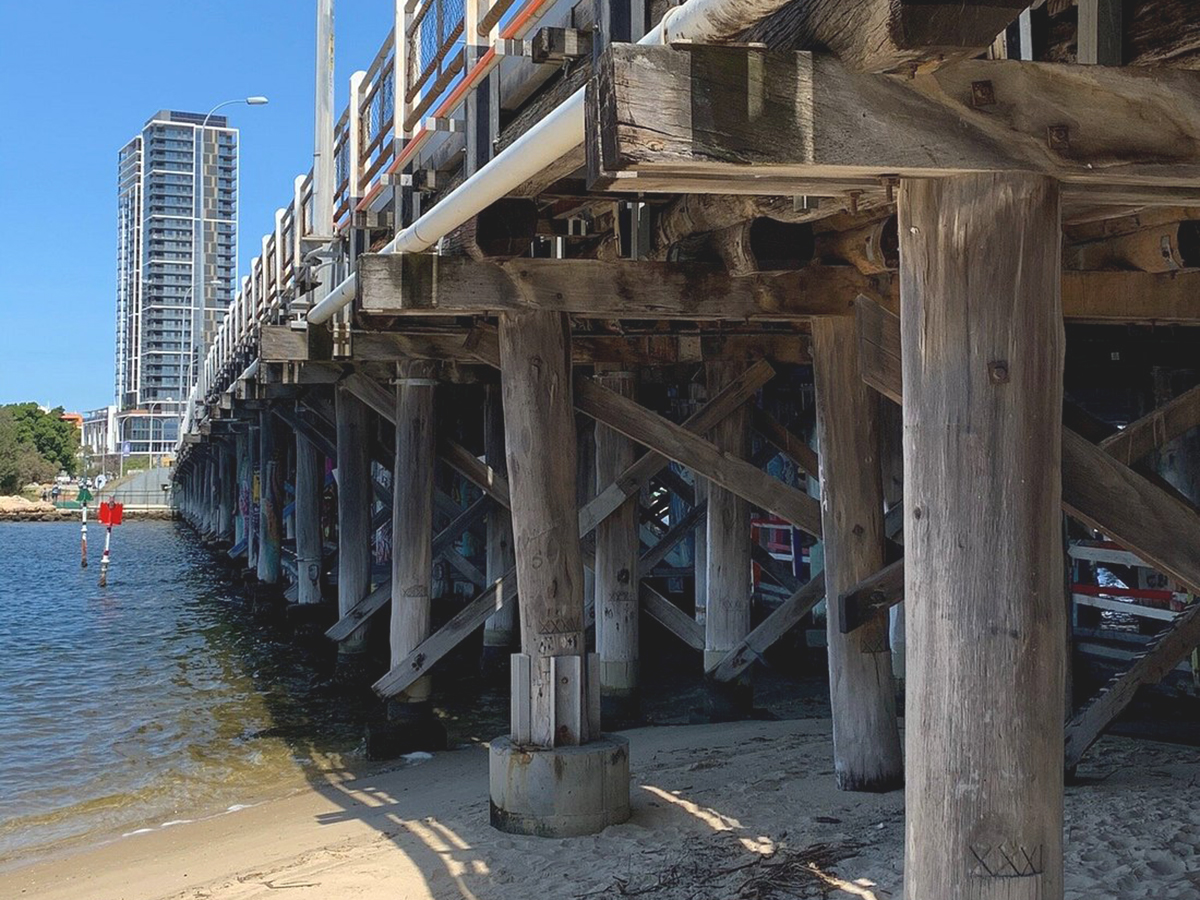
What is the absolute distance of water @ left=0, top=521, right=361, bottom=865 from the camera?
796 cm

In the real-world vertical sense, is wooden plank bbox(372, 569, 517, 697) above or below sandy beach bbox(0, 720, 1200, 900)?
above

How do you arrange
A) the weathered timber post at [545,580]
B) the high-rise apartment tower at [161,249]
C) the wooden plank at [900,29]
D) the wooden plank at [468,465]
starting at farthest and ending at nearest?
the high-rise apartment tower at [161,249]
the wooden plank at [468,465]
the weathered timber post at [545,580]
the wooden plank at [900,29]

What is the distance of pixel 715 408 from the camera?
776 cm

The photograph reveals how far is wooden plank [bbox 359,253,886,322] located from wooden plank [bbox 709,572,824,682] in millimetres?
2570

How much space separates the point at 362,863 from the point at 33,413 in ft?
299

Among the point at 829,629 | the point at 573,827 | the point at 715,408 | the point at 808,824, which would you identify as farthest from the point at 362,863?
the point at 715,408

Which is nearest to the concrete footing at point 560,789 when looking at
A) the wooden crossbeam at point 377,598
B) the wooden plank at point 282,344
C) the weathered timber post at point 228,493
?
the wooden plank at point 282,344

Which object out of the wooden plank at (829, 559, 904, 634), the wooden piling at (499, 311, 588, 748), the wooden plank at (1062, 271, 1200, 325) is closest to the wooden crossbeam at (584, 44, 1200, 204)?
the wooden plank at (1062, 271, 1200, 325)

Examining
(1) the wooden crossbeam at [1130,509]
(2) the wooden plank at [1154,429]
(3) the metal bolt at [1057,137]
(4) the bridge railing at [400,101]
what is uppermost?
(4) the bridge railing at [400,101]

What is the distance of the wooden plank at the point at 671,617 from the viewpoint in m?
→ 8.82

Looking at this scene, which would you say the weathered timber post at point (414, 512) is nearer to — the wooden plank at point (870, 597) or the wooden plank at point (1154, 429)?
the wooden plank at point (870, 597)

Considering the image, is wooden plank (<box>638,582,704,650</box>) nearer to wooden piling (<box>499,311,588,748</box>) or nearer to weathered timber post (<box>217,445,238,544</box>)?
wooden piling (<box>499,311,588,748</box>)

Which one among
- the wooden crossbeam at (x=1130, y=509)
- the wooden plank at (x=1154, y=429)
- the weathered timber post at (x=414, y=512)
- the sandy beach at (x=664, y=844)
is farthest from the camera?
the weathered timber post at (x=414, y=512)

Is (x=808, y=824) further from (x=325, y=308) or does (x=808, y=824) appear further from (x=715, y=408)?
(x=325, y=308)
